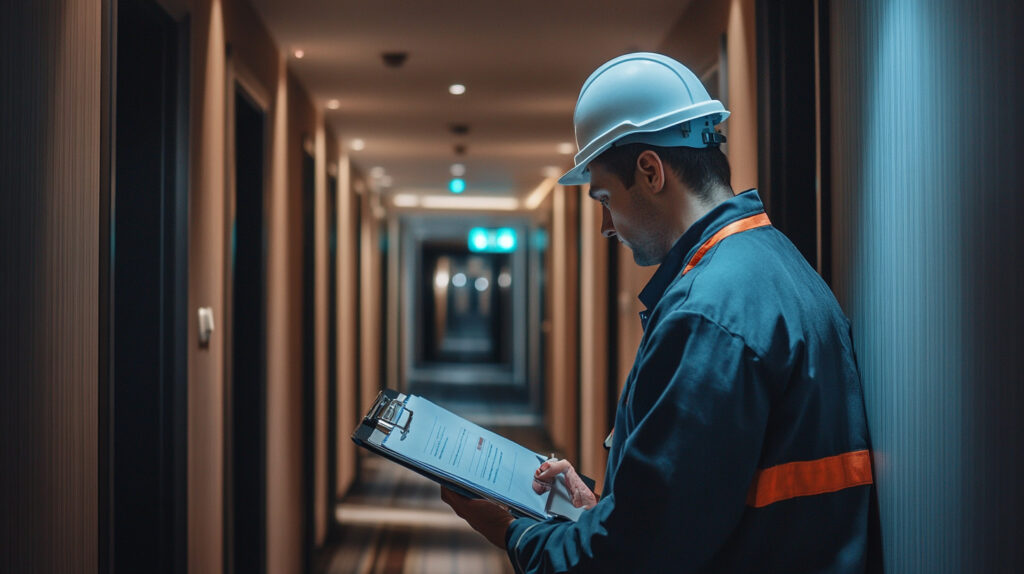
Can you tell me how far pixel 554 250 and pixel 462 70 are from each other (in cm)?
464

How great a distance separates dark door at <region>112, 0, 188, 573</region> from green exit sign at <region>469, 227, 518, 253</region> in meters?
11.4

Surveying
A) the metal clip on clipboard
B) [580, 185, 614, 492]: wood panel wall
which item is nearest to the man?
the metal clip on clipboard

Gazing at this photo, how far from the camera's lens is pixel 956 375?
114cm

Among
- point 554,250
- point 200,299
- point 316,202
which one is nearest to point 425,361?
point 554,250

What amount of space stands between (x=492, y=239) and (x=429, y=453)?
41.2 ft

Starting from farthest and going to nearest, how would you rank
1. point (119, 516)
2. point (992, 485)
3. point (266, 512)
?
point (266, 512) < point (119, 516) < point (992, 485)

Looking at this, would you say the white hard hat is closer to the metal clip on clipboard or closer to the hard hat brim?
the hard hat brim

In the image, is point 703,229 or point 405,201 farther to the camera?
point 405,201

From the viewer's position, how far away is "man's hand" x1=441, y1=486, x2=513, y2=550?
1.35m

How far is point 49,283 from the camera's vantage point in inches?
57.9

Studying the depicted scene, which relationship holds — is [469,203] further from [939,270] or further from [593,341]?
[939,270]

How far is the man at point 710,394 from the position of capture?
42.4 inches

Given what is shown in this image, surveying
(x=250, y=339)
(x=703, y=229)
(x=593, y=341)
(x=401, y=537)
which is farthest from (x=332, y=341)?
(x=703, y=229)

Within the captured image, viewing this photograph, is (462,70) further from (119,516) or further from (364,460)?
(364,460)
